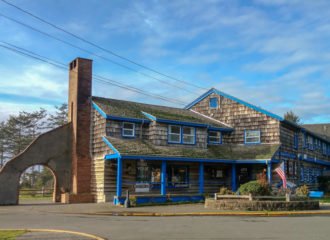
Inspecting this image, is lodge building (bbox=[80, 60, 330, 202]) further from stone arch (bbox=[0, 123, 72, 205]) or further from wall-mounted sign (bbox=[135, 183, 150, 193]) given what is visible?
stone arch (bbox=[0, 123, 72, 205])

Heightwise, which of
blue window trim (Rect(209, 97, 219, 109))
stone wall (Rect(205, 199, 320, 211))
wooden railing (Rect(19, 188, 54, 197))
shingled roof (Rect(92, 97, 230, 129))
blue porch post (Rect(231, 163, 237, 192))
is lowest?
wooden railing (Rect(19, 188, 54, 197))

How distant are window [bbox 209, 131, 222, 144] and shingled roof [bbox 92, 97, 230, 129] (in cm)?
70

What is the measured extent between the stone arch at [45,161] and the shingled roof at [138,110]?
318cm

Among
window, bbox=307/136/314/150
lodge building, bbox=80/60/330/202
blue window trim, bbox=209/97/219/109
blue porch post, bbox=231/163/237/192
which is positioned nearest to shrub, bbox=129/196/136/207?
lodge building, bbox=80/60/330/202

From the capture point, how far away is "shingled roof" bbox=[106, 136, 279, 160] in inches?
1041

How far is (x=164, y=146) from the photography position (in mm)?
29391

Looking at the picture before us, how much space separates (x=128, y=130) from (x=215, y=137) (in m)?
8.60

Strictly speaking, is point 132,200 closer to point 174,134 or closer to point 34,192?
point 174,134

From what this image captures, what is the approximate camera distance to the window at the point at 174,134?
30.2m

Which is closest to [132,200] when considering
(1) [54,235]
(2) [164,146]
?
(2) [164,146]

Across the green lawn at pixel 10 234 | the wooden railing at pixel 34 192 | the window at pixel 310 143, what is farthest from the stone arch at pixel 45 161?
the window at pixel 310 143

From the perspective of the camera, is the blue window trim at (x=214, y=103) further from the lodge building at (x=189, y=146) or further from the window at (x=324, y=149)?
the window at (x=324, y=149)

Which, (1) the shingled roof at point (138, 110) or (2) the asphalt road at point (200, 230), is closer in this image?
(2) the asphalt road at point (200, 230)

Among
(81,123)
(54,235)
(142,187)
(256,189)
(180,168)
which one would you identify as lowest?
(54,235)
